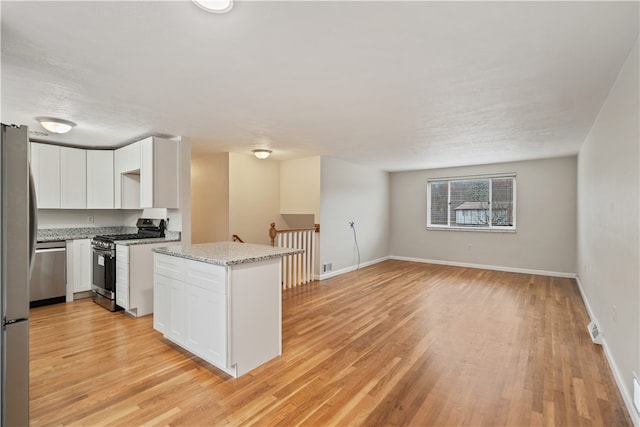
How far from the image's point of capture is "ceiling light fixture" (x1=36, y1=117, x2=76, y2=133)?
3.34m

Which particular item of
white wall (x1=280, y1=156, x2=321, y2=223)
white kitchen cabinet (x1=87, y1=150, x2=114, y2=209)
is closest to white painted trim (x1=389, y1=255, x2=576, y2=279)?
→ white wall (x1=280, y1=156, x2=321, y2=223)

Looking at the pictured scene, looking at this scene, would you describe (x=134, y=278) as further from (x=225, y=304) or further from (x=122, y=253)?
(x=225, y=304)

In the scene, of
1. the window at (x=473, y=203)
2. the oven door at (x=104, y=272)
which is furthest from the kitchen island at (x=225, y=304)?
the window at (x=473, y=203)

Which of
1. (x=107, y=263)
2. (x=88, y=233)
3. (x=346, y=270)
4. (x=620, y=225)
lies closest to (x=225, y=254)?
(x=107, y=263)

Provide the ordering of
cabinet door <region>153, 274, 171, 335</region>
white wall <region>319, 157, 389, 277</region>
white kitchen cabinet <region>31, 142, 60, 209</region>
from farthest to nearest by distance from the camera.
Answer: white wall <region>319, 157, 389, 277</region> → white kitchen cabinet <region>31, 142, 60, 209</region> → cabinet door <region>153, 274, 171, 335</region>

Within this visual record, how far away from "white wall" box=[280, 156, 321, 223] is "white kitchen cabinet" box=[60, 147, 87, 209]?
3.32 m

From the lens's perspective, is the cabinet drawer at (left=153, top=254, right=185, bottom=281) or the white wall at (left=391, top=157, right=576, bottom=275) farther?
the white wall at (left=391, top=157, right=576, bottom=275)

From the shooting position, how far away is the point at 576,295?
15.4 ft

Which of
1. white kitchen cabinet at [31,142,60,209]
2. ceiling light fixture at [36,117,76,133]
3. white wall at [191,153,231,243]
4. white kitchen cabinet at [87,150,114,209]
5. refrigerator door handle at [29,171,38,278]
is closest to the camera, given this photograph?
refrigerator door handle at [29,171,38,278]

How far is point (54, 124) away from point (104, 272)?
76.7 inches

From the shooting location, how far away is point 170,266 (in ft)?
9.56

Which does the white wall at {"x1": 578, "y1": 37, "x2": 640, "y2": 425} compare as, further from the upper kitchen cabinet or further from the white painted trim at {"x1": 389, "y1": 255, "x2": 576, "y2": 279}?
the upper kitchen cabinet

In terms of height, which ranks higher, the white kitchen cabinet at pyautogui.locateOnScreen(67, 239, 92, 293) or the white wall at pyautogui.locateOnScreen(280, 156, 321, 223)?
the white wall at pyautogui.locateOnScreen(280, 156, 321, 223)

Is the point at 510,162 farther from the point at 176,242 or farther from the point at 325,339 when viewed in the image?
the point at 176,242
